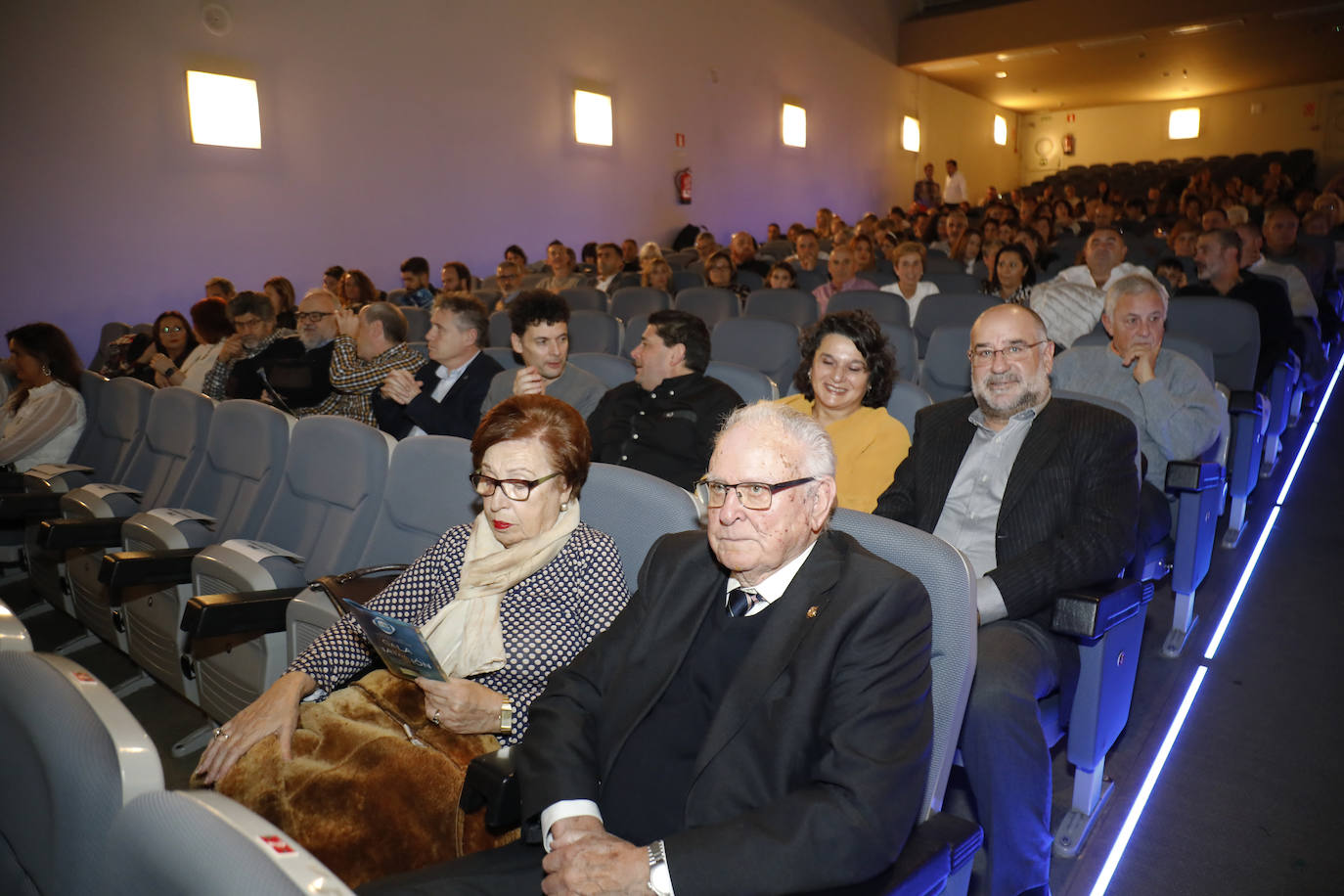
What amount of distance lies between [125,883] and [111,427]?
3.72 metres

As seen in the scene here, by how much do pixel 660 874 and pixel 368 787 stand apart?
0.59 metres

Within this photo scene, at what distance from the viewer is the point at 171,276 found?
704cm

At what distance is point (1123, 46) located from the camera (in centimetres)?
1399

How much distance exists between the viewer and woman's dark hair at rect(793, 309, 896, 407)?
2.51m

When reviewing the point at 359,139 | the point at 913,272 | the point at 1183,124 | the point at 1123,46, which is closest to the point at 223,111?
the point at 359,139

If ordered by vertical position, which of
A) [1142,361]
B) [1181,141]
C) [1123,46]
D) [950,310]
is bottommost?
[1142,361]

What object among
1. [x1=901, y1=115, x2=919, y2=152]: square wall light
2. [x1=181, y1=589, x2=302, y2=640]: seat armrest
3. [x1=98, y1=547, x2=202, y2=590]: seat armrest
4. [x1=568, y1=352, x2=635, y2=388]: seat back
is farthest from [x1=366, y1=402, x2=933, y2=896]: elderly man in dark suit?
[x1=901, y1=115, x2=919, y2=152]: square wall light

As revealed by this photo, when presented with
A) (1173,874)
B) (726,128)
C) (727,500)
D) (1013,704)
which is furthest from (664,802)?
(726,128)

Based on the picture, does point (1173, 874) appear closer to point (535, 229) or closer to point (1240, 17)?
point (535, 229)

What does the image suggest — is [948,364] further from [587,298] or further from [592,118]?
[592,118]

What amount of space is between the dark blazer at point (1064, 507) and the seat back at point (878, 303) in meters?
2.37

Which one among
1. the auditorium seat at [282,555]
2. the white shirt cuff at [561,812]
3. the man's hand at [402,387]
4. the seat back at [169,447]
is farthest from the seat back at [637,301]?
the white shirt cuff at [561,812]

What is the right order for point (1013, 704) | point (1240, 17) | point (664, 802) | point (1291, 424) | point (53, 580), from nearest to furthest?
1. point (664, 802)
2. point (1013, 704)
3. point (53, 580)
4. point (1291, 424)
5. point (1240, 17)

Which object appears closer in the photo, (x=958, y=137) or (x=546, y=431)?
(x=546, y=431)
